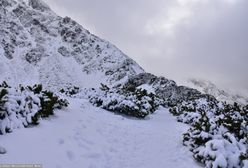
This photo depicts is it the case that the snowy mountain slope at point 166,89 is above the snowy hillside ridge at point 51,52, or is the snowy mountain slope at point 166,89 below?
below

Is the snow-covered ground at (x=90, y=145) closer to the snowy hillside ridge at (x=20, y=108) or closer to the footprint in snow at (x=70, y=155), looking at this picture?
the footprint in snow at (x=70, y=155)

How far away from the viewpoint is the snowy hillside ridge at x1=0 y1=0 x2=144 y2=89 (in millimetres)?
114062

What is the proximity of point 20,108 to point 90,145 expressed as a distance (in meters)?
2.32

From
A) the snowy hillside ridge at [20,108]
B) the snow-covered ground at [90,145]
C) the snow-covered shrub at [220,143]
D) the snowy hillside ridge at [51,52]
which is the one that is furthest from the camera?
the snowy hillside ridge at [51,52]

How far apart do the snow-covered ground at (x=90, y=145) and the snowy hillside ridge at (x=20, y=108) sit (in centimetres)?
29

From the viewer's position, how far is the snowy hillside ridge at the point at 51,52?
11406 centimetres

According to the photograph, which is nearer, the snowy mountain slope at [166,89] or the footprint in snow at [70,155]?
the footprint in snow at [70,155]

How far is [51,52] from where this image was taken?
5157 inches

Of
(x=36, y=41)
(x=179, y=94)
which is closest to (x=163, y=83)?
(x=179, y=94)

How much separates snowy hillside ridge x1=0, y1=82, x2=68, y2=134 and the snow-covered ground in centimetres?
29

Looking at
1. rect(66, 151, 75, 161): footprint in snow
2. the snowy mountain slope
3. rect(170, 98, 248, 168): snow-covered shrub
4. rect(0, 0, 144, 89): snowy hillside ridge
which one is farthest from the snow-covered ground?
rect(0, 0, 144, 89): snowy hillside ridge

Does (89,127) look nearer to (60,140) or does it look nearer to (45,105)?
(45,105)

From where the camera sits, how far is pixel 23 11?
6147 inches

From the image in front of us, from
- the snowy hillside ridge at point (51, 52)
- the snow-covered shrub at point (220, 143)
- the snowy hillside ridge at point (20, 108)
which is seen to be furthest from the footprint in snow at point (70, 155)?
the snowy hillside ridge at point (51, 52)
